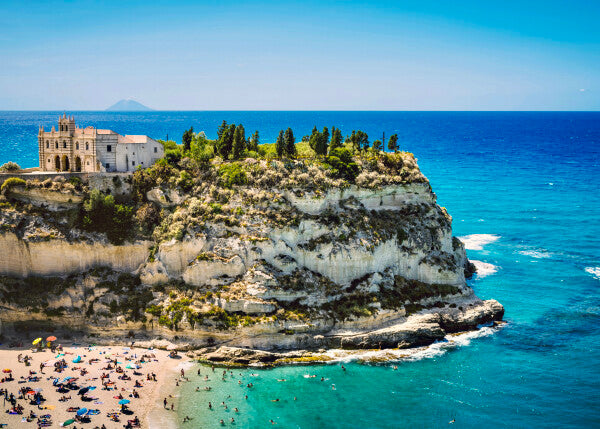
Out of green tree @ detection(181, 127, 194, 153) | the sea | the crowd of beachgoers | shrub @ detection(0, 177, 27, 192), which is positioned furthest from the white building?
the sea

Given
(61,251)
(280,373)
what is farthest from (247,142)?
(280,373)

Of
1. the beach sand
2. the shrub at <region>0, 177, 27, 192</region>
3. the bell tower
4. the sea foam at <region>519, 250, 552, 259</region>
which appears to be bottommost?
the beach sand

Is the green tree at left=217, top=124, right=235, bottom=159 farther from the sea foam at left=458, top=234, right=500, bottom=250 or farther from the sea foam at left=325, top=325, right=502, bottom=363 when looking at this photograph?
the sea foam at left=458, top=234, right=500, bottom=250

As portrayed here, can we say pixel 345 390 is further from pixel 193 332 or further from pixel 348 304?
pixel 193 332

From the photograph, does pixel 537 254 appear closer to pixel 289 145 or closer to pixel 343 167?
pixel 343 167

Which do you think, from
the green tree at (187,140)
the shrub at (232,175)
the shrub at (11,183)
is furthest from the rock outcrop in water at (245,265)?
the green tree at (187,140)

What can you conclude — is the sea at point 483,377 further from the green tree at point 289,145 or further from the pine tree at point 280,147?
the pine tree at point 280,147
